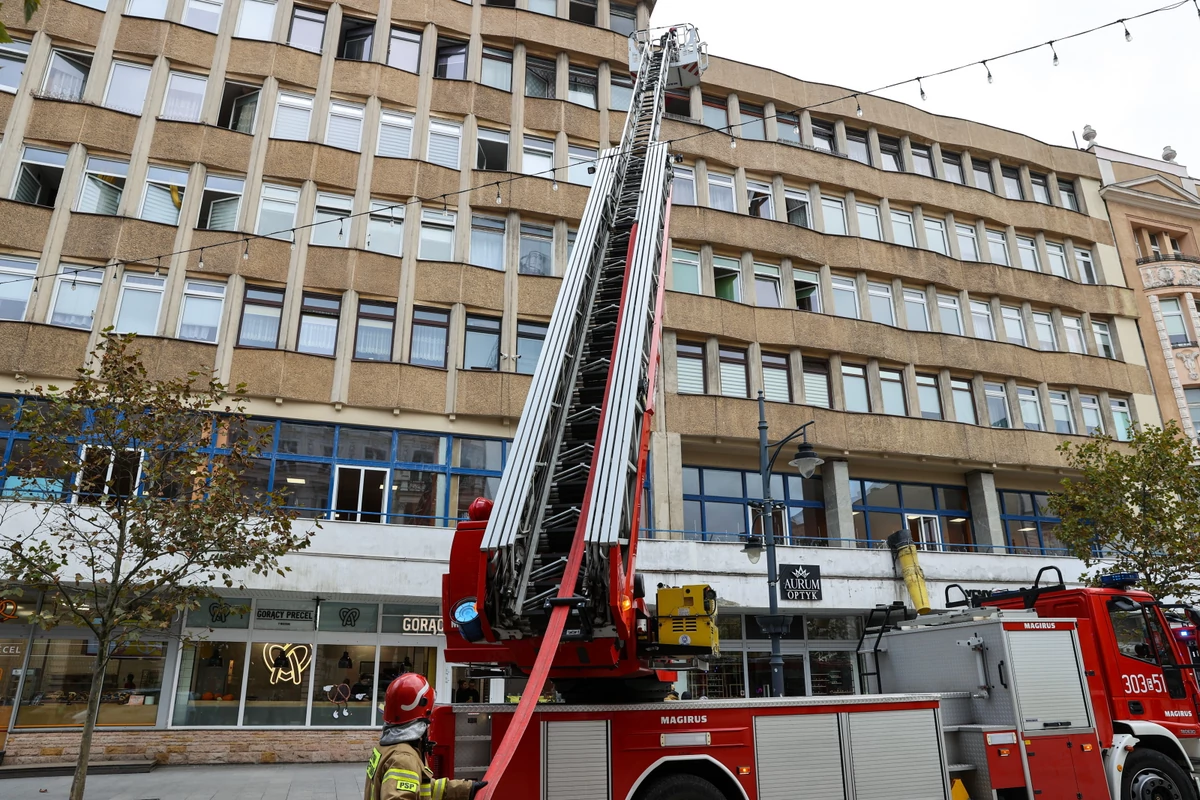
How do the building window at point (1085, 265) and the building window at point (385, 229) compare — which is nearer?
the building window at point (385, 229)

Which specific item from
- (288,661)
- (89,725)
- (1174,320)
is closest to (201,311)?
(288,661)

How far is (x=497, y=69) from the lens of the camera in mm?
24438

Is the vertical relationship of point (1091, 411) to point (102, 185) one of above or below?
below

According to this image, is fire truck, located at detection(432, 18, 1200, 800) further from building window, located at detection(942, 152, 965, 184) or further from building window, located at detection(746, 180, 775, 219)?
building window, located at detection(942, 152, 965, 184)

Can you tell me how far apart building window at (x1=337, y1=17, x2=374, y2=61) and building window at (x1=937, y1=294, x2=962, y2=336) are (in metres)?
20.2

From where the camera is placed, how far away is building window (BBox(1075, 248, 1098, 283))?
30703 millimetres

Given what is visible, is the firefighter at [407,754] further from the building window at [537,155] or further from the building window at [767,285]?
the building window at [767,285]

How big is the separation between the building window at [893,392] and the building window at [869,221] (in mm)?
4986

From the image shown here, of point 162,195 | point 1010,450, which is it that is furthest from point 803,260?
point 162,195

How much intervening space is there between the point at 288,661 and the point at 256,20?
17431 millimetres

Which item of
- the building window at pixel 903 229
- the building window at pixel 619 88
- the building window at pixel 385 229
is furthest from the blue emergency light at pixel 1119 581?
the building window at pixel 619 88

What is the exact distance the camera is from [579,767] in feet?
22.6

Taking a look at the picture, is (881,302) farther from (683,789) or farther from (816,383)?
(683,789)

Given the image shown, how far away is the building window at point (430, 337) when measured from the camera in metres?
20.4
